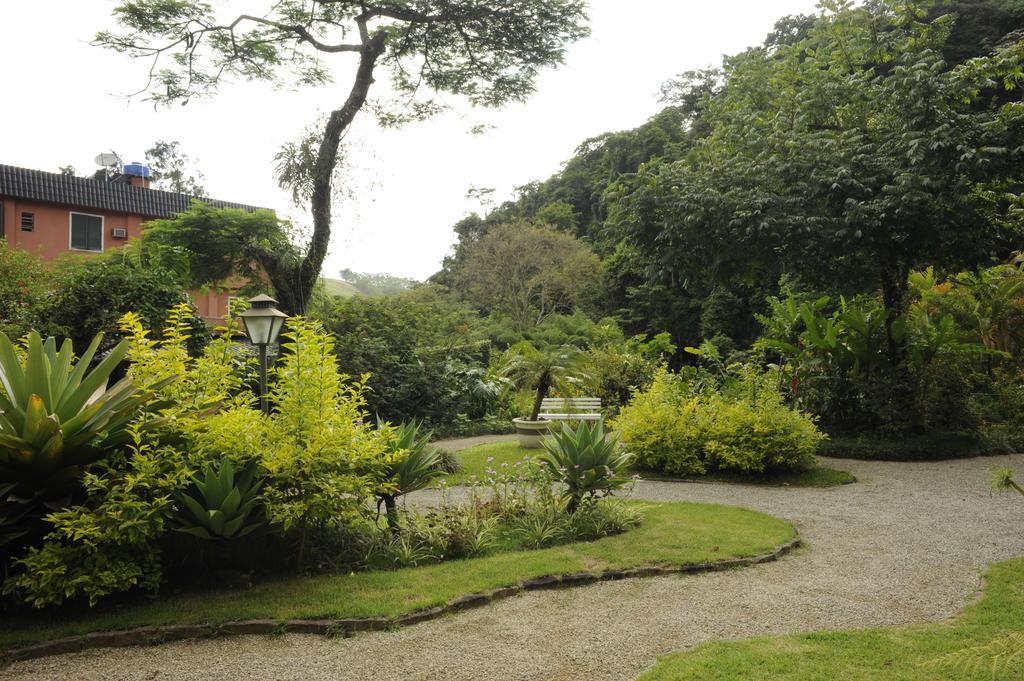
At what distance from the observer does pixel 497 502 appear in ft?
21.3

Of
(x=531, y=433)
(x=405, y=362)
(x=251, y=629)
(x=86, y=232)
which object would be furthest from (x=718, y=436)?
(x=86, y=232)

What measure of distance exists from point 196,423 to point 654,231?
29.7ft

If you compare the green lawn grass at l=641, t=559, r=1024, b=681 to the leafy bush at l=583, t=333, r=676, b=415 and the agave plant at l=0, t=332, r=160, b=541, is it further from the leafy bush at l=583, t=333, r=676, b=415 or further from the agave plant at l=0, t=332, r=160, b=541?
the leafy bush at l=583, t=333, r=676, b=415

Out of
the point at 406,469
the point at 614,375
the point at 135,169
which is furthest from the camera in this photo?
the point at 135,169

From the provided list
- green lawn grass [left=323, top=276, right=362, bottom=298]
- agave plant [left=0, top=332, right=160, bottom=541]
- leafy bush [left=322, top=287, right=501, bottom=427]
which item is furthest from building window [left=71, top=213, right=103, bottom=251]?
agave plant [left=0, top=332, right=160, bottom=541]

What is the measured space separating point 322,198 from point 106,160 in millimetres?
23829

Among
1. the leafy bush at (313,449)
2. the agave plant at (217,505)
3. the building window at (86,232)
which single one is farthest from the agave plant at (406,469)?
the building window at (86,232)

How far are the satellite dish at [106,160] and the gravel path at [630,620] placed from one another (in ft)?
106

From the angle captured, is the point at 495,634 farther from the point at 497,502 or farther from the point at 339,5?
the point at 339,5

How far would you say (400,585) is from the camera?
15.4 ft

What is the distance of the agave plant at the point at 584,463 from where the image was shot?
6.21m

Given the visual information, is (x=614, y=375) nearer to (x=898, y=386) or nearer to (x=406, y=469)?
(x=898, y=386)

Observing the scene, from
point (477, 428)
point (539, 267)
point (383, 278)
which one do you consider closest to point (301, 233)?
point (477, 428)

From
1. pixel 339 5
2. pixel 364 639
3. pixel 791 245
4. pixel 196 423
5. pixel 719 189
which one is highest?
pixel 339 5
